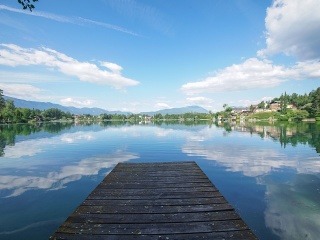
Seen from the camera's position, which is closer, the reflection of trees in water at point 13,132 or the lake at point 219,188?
the lake at point 219,188

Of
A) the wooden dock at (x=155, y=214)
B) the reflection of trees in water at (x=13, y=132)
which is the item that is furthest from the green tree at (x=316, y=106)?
the wooden dock at (x=155, y=214)

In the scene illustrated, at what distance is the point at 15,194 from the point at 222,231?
1328 centimetres

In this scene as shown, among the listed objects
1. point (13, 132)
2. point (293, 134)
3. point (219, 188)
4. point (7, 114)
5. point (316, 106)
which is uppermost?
point (316, 106)

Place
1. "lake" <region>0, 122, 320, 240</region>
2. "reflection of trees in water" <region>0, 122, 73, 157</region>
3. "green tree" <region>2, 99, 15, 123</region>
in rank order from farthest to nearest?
"green tree" <region>2, 99, 15, 123</region> → "reflection of trees in water" <region>0, 122, 73, 157</region> → "lake" <region>0, 122, 320, 240</region>

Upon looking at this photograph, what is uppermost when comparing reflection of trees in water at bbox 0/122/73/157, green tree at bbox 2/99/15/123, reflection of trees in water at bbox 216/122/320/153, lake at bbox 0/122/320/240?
green tree at bbox 2/99/15/123

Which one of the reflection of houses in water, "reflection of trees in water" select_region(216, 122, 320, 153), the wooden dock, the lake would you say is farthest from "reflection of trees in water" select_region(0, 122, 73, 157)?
the reflection of houses in water

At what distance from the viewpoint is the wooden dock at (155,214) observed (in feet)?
20.1

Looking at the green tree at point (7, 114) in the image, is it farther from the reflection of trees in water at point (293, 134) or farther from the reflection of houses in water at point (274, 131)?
the reflection of houses in water at point (274, 131)

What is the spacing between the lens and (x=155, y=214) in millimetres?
7359

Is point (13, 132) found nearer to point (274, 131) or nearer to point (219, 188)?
point (219, 188)

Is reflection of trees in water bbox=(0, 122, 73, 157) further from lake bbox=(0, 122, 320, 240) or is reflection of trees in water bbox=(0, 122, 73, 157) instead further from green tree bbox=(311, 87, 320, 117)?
green tree bbox=(311, 87, 320, 117)

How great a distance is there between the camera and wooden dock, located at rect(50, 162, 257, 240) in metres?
6.12

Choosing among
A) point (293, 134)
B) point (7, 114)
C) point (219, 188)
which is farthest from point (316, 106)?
point (7, 114)

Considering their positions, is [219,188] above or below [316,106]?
below
